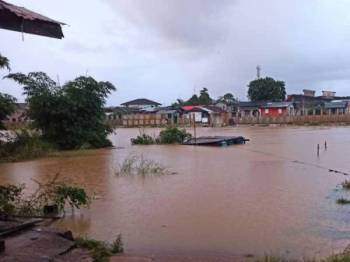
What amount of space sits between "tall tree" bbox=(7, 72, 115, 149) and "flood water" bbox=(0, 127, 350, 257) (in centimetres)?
937

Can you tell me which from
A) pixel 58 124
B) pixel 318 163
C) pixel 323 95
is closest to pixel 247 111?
pixel 323 95

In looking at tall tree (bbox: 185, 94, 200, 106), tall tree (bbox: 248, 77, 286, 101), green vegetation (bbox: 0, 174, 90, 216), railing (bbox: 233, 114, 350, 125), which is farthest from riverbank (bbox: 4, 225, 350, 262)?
tall tree (bbox: 185, 94, 200, 106)

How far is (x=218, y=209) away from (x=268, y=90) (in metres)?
66.9

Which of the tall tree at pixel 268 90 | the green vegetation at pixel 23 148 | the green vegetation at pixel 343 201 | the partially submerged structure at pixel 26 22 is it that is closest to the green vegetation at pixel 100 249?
the partially submerged structure at pixel 26 22

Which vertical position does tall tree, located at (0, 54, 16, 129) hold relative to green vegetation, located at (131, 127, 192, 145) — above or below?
above

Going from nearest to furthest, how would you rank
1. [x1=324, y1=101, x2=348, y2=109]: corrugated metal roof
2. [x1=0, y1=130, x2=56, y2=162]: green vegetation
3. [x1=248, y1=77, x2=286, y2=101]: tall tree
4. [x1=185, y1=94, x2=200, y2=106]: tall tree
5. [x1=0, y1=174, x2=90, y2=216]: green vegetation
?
[x1=0, y1=174, x2=90, y2=216]: green vegetation, [x1=0, y1=130, x2=56, y2=162]: green vegetation, [x1=324, y1=101, x2=348, y2=109]: corrugated metal roof, [x1=248, y1=77, x2=286, y2=101]: tall tree, [x1=185, y1=94, x2=200, y2=106]: tall tree

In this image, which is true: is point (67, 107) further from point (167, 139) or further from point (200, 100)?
point (200, 100)

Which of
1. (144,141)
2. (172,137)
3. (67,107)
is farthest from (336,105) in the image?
(67,107)

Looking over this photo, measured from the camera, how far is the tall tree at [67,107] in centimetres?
2520

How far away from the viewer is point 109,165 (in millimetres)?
17203

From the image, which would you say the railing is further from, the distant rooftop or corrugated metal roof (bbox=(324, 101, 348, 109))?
the distant rooftop

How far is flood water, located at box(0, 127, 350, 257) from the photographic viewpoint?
6.62m

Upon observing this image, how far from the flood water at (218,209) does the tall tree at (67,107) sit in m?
9.37

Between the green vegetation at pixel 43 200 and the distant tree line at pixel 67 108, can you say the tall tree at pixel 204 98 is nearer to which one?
the distant tree line at pixel 67 108
